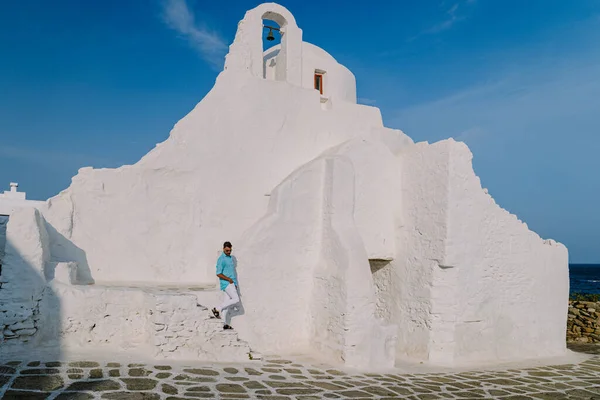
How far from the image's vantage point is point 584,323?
1395 cm

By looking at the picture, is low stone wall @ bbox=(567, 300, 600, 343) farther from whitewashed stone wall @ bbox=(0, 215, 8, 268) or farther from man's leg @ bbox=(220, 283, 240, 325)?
whitewashed stone wall @ bbox=(0, 215, 8, 268)

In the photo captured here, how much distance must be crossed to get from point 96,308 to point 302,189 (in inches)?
162

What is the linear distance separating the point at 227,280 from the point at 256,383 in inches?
73.4

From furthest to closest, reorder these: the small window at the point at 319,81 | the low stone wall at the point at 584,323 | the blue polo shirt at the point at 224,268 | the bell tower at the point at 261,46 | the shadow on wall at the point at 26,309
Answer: the low stone wall at the point at 584,323 → the small window at the point at 319,81 → the bell tower at the point at 261,46 → the blue polo shirt at the point at 224,268 → the shadow on wall at the point at 26,309

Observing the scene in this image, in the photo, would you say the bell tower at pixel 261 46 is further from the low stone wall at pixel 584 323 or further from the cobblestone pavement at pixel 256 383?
the low stone wall at pixel 584 323

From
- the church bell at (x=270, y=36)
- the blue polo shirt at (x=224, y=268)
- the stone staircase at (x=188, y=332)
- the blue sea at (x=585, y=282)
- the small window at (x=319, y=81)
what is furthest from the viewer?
the blue sea at (x=585, y=282)

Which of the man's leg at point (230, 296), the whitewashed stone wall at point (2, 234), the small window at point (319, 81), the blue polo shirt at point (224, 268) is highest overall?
the small window at point (319, 81)

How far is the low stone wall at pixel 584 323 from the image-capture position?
45.2 ft

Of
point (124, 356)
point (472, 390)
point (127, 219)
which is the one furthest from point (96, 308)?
point (472, 390)

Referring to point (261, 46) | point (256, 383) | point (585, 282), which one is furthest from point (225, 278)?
point (585, 282)

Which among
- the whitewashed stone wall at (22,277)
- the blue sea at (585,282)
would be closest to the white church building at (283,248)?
the whitewashed stone wall at (22,277)

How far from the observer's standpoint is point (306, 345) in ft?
30.5

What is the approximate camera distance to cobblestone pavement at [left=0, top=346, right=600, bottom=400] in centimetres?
591

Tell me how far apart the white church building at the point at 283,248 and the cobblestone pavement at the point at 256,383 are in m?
0.73
